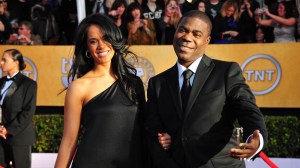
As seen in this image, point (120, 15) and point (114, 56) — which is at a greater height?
point (114, 56)

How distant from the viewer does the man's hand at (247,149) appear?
3.43 m

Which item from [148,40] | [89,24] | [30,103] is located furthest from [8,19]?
[89,24]

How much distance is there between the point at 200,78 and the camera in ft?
13.1

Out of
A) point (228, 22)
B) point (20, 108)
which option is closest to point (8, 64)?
point (20, 108)

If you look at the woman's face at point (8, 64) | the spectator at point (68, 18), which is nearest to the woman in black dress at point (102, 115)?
the woman's face at point (8, 64)

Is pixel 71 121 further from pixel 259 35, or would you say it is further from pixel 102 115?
pixel 259 35

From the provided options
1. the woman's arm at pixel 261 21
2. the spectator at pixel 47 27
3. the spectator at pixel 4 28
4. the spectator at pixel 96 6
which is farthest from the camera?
the spectator at pixel 4 28

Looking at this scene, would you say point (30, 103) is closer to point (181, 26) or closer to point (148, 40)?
point (148, 40)

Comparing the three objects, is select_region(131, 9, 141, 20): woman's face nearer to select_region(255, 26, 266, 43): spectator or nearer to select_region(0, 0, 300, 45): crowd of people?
select_region(0, 0, 300, 45): crowd of people

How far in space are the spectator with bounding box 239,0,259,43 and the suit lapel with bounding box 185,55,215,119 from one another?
6.66 metres

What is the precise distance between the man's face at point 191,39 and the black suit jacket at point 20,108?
15.8ft

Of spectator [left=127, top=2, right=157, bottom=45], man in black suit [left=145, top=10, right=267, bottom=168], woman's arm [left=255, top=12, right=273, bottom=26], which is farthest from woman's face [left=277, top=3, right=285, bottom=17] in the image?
man in black suit [left=145, top=10, right=267, bottom=168]

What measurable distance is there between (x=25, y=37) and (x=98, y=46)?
7.29 m

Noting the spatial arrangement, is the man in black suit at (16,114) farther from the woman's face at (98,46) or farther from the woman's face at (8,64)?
the woman's face at (98,46)
